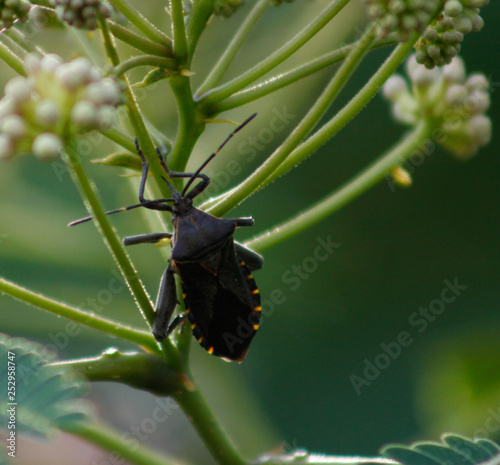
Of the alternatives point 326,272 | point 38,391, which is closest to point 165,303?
point 38,391

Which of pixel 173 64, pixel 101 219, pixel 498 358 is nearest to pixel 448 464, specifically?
pixel 101 219

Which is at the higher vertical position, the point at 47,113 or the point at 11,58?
the point at 11,58

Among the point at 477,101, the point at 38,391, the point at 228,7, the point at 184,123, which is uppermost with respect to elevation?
the point at 228,7

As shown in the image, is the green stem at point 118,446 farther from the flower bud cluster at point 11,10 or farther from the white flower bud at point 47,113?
the flower bud cluster at point 11,10

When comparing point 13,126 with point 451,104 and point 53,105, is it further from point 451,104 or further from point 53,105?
point 451,104

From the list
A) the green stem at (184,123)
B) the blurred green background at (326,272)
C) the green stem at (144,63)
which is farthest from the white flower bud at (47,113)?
the blurred green background at (326,272)

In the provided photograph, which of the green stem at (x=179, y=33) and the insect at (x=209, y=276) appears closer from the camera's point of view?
the green stem at (x=179, y=33)
